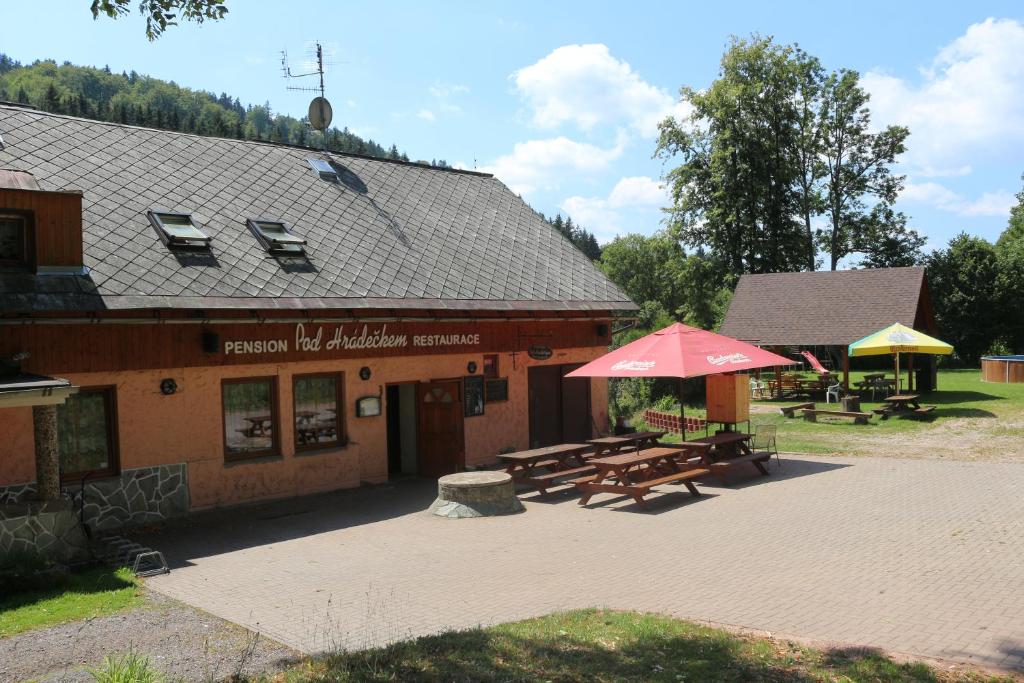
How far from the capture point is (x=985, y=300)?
4219cm

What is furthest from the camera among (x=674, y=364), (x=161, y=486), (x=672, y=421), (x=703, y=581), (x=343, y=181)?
(x=672, y=421)

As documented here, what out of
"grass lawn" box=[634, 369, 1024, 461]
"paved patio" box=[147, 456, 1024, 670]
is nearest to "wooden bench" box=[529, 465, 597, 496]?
"paved patio" box=[147, 456, 1024, 670]

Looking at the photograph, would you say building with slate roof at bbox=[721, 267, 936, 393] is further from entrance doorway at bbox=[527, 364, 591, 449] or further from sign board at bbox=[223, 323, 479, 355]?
sign board at bbox=[223, 323, 479, 355]

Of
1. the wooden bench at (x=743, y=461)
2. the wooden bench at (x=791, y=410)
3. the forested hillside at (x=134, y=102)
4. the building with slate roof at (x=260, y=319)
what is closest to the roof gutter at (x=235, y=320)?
the building with slate roof at (x=260, y=319)

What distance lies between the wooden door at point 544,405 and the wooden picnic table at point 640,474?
369 cm

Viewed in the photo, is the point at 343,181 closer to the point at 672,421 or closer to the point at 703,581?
the point at 672,421

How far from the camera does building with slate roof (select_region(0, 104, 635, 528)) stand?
1126 cm

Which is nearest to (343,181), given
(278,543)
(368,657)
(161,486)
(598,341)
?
(598,341)

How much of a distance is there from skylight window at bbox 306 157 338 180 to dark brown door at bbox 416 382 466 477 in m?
5.29

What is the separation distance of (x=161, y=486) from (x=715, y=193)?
37481mm

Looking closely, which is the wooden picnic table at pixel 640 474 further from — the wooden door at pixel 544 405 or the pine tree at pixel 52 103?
the pine tree at pixel 52 103

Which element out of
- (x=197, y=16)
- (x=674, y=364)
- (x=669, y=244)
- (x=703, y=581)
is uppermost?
(x=669, y=244)

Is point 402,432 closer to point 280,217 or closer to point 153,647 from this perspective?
point 280,217

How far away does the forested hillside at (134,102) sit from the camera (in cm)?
8894
